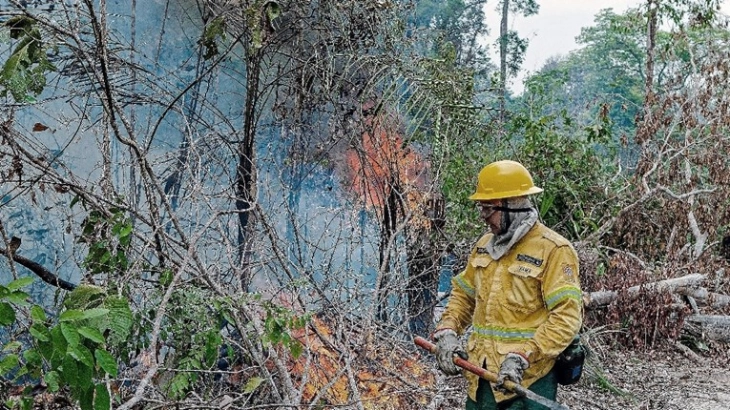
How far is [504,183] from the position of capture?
3430 mm

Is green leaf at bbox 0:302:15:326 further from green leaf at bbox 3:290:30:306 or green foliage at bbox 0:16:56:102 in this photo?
green foliage at bbox 0:16:56:102

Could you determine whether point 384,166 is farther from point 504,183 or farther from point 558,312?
point 558,312

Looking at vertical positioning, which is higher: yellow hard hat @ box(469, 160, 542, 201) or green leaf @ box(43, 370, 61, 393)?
yellow hard hat @ box(469, 160, 542, 201)

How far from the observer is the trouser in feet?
10.6

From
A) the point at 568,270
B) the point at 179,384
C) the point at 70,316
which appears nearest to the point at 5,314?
the point at 70,316

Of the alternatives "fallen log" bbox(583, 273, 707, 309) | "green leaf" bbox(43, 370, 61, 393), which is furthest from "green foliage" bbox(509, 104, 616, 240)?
"green leaf" bbox(43, 370, 61, 393)

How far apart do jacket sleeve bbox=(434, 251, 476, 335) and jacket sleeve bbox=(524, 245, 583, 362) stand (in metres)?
0.53

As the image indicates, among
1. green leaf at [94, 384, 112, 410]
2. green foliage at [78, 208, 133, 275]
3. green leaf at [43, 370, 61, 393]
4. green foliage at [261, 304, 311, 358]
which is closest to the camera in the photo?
green leaf at [94, 384, 112, 410]

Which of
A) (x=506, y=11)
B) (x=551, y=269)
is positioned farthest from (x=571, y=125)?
(x=506, y=11)

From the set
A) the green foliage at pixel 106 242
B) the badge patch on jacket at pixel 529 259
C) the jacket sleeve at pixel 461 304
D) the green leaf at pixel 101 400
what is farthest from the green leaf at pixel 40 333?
the badge patch on jacket at pixel 529 259

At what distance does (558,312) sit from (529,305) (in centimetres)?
18

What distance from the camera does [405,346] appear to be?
598cm

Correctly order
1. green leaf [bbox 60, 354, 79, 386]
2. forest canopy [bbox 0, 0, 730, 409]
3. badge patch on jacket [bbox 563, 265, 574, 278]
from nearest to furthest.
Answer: green leaf [bbox 60, 354, 79, 386]
badge patch on jacket [bbox 563, 265, 574, 278]
forest canopy [bbox 0, 0, 730, 409]

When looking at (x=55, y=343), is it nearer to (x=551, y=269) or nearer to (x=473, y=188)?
(x=551, y=269)
